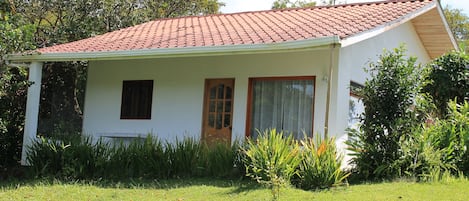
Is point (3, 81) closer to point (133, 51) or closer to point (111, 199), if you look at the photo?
point (133, 51)

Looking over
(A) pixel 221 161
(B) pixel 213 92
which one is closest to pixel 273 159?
(A) pixel 221 161

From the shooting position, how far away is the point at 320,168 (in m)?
7.67

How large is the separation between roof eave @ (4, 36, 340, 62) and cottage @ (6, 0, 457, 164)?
2 centimetres

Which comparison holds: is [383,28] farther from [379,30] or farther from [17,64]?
[17,64]

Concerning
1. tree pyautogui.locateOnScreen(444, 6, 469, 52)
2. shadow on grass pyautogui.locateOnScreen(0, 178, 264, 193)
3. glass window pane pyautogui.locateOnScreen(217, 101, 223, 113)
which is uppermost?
tree pyautogui.locateOnScreen(444, 6, 469, 52)

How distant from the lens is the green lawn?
7027 millimetres

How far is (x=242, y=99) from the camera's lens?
11.1 m

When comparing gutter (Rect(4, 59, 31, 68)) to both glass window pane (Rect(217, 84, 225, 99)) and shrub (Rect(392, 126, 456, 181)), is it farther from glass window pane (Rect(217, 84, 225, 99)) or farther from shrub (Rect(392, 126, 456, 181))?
shrub (Rect(392, 126, 456, 181))

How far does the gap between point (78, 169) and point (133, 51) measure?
2.52m

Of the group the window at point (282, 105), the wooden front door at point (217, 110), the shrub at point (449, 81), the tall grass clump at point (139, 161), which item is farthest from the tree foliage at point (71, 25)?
the shrub at point (449, 81)

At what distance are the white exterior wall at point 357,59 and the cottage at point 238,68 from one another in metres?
0.02

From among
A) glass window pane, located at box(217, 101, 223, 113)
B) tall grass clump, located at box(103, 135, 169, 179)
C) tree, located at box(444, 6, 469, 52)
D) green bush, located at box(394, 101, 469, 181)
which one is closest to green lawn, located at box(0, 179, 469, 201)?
green bush, located at box(394, 101, 469, 181)

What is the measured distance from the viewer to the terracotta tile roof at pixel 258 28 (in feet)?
32.0

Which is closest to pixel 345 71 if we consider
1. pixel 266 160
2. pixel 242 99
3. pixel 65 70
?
pixel 242 99
